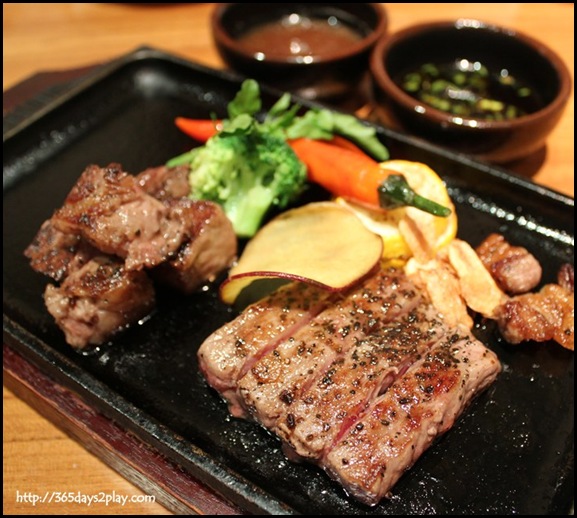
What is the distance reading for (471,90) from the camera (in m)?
4.70

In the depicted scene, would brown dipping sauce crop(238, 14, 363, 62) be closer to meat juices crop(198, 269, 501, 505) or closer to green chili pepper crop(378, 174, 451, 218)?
green chili pepper crop(378, 174, 451, 218)

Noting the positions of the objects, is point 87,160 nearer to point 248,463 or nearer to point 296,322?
point 296,322

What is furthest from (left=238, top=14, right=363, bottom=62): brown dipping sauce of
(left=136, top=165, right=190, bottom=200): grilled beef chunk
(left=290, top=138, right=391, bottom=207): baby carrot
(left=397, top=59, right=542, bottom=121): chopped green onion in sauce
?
(left=136, top=165, right=190, bottom=200): grilled beef chunk

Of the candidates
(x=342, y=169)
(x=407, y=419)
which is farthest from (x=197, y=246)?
(x=407, y=419)

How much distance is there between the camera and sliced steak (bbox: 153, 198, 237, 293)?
317 cm

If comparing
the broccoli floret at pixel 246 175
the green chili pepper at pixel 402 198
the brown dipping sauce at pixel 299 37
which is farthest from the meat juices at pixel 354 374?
the brown dipping sauce at pixel 299 37

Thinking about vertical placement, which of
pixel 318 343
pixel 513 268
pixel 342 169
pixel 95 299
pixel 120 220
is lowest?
pixel 513 268

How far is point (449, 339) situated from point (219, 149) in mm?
1792

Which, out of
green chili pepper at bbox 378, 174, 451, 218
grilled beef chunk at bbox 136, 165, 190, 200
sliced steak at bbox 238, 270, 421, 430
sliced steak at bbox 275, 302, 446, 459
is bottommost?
sliced steak at bbox 275, 302, 446, 459

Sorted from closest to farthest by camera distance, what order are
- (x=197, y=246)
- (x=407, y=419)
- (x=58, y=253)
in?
A: (x=407, y=419), (x=197, y=246), (x=58, y=253)

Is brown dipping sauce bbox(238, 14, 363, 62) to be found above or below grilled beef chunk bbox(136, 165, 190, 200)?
above

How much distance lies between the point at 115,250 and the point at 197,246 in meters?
0.44

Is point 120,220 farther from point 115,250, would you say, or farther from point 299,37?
point 299,37

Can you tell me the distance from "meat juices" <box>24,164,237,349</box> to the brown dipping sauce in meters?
2.31
